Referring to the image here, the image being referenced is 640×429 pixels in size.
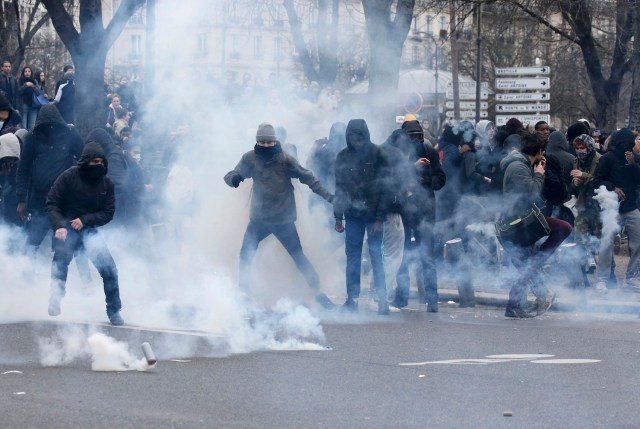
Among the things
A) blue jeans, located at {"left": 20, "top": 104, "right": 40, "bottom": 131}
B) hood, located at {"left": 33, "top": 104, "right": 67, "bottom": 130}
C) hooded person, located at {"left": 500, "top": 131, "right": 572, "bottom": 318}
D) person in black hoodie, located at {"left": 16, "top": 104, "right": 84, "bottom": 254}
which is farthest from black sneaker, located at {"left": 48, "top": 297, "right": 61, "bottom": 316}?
blue jeans, located at {"left": 20, "top": 104, "right": 40, "bottom": 131}

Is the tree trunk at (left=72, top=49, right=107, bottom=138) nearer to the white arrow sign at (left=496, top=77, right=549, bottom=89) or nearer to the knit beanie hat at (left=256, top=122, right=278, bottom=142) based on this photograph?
the knit beanie hat at (left=256, top=122, right=278, bottom=142)

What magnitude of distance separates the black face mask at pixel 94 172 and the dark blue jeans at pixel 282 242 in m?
2.06

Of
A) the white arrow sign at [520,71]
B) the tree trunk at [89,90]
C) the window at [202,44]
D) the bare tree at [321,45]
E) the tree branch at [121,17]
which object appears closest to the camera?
the window at [202,44]

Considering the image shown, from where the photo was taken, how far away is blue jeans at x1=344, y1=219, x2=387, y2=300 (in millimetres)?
12164

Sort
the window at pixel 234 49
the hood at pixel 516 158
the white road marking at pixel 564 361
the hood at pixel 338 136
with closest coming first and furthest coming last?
the white road marking at pixel 564 361
the hood at pixel 516 158
the window at pixel 234 49
the hood at pixel 338 136

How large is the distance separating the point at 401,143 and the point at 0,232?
154 inches

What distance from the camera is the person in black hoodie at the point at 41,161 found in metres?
12.4

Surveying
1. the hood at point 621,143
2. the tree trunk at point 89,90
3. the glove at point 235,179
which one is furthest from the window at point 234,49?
the hood at point 621,143

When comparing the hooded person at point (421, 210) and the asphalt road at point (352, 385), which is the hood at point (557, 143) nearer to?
the hooded person at point (421, 210)

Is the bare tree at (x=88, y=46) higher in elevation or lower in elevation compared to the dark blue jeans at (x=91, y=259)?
higher

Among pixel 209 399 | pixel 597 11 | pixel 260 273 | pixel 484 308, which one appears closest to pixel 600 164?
pixel 484 308

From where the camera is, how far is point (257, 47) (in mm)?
13562

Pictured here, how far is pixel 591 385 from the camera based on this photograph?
301 inches

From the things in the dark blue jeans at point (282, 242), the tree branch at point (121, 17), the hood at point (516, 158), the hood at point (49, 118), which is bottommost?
the dark blue jeans at point (282, 242)
